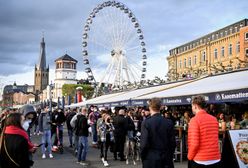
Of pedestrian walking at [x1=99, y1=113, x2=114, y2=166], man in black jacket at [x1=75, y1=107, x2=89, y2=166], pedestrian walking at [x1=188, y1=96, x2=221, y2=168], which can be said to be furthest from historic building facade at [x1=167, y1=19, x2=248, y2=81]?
pedestrian walking at [x1=188, y1=96, x2=221, y2=168]

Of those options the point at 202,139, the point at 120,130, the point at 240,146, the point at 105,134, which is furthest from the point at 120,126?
the point at 202,139

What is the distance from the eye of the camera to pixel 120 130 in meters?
14.3

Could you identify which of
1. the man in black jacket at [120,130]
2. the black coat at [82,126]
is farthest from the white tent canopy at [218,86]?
the black coat at [82,126]

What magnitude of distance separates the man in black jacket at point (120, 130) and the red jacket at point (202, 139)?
8.38 metres

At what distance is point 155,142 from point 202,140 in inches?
30.3

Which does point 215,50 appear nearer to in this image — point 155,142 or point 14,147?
point 155,142

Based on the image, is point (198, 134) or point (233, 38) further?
point (233, 38)

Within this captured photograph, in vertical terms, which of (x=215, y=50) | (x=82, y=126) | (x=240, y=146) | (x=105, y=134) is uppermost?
(x=215, y=50)

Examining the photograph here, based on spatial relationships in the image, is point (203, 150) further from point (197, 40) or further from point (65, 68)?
point (65, 68)

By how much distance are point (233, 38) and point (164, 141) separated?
68.3m

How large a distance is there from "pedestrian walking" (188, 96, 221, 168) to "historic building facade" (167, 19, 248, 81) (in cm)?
5358

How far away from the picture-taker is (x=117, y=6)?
146 ft

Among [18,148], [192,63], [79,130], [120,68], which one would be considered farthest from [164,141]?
[192,63]

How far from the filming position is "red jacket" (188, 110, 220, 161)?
5.77 m
